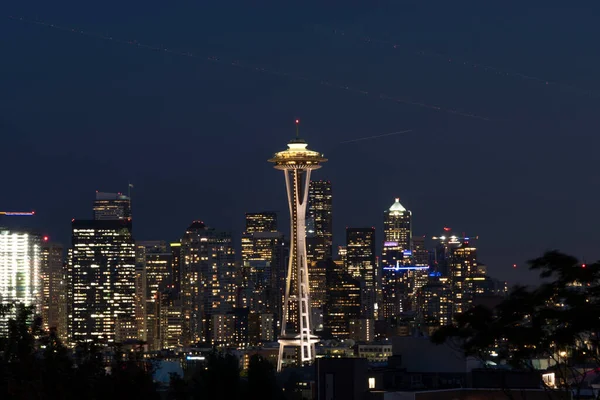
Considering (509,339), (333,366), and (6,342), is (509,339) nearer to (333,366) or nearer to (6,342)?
(6,342)

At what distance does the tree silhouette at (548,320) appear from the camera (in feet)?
104

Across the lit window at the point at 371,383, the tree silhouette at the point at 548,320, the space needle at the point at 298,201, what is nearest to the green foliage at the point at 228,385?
the lit window at the point at 371,383

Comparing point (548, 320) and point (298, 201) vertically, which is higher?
point (298, 201)

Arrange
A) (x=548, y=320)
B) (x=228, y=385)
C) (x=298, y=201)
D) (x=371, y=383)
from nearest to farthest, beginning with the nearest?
1. (x=548, y=320)
2. (x=228, y=385)
3. (x=371, y=383)
4. (x=298, y=201)

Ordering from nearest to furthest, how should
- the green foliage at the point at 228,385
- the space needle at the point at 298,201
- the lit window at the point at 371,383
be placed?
the green foliage at the point at 228,385 < the lit window at the point at 371,383 < the space needle at the point at 298,201

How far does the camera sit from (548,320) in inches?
1305

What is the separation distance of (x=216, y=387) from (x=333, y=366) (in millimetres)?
8732

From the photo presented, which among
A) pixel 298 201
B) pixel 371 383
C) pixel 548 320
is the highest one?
pixel 298 201

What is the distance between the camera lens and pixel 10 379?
3834 cm

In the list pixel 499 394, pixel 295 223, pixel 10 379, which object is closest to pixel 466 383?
pixel 499 394

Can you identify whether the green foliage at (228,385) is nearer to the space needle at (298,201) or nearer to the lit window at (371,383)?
the lit window at (371,383)

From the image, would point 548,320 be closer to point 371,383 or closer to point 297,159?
point 371,383

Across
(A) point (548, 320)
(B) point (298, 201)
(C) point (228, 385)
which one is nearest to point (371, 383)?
(C) point (228, 385)

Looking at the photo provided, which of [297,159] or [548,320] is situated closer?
[548,320]
